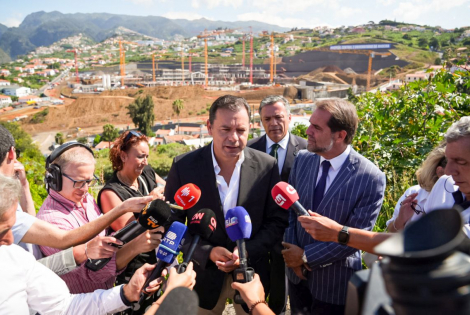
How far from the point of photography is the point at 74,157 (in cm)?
207

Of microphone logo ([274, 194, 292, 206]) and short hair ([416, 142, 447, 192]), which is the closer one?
microphone logo ([274, 194, 292, 206])

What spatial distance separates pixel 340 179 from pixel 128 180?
1.53 meters

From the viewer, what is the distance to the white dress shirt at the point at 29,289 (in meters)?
1.30

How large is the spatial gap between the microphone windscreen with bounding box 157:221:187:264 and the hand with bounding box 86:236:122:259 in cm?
35

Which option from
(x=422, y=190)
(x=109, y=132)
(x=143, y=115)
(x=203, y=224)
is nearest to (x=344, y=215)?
(x=422, y=190)

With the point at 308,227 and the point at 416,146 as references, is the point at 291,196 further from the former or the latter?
the point at 416,146

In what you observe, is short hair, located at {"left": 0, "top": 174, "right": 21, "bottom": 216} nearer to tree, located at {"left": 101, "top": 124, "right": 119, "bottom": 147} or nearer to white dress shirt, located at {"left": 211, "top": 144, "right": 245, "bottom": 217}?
white dress shirt, located at {"left": 211, "top": 144, "right": 245, "bottom": 217}

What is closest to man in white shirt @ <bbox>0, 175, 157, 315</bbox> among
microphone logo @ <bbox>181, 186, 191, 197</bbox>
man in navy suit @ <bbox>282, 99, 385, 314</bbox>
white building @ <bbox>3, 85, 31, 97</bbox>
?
microphone logo @ <bbox>181, 186, 191, 197</bbox>

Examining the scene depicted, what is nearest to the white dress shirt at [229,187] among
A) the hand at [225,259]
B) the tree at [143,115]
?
the hand at [225,259]

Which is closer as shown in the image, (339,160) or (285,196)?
(285,196)

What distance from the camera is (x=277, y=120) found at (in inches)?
130

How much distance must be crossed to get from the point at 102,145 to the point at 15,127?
10.5 meters

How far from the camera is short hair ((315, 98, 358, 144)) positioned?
2.12m

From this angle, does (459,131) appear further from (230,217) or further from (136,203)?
(136,203)
